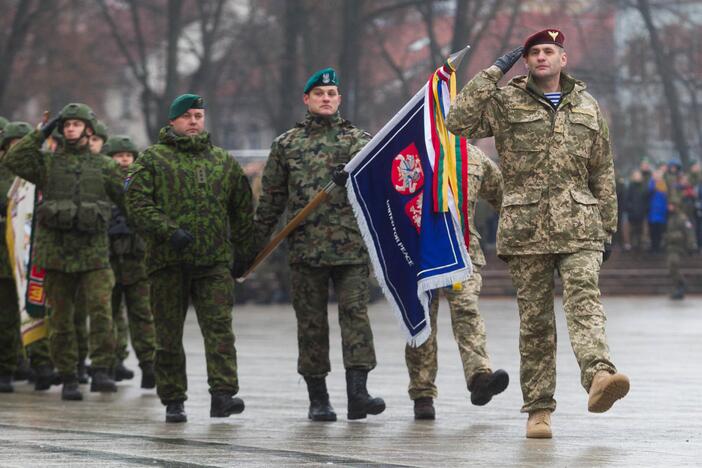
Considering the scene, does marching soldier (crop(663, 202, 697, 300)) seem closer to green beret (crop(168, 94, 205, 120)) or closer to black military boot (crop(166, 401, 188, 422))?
green beret (crop(168, 94, 205, 120))

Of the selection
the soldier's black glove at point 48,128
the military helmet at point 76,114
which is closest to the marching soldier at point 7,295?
Result: the military helmet at point 76,114

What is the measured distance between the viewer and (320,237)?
10781 millimetres

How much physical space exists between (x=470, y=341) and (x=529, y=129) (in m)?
2.16

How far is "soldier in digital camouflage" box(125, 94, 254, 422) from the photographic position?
1065 cm

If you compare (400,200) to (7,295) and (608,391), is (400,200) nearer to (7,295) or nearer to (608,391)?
(608,391)

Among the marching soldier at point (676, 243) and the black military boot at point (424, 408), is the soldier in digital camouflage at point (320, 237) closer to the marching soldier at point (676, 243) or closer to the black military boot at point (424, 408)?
the black military boot at point (424, 408)

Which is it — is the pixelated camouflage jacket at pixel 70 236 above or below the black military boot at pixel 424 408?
above

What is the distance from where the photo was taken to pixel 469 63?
52.0 meters

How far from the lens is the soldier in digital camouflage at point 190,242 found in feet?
34.9

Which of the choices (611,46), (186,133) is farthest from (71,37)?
(186,133)

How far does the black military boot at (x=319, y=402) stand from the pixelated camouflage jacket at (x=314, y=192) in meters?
0.71

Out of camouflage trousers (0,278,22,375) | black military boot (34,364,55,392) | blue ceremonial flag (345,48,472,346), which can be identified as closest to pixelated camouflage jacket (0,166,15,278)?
camouflage trousers (0,278,22,375)

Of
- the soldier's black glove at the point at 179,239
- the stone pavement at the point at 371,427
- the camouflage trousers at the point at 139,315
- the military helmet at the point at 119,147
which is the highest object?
the military helmet at the point at 119,147

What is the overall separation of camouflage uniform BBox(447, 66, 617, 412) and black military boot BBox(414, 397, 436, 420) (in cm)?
129
